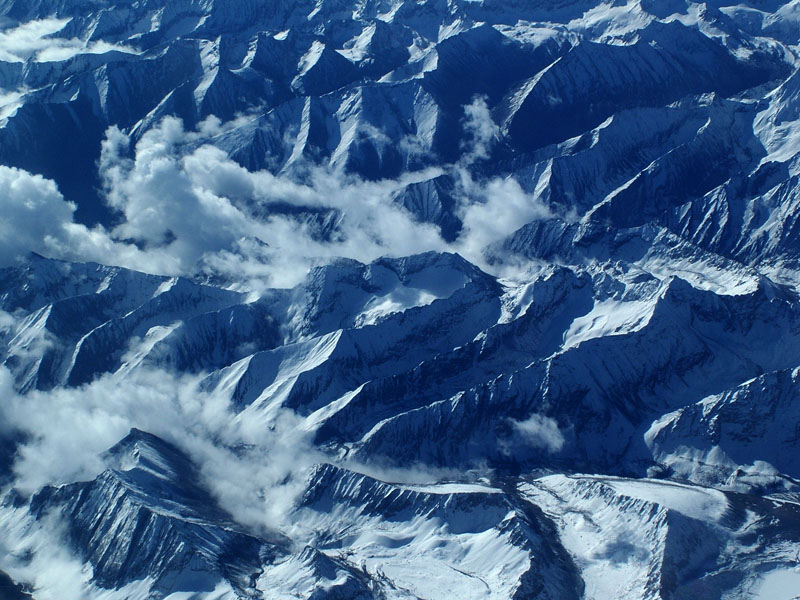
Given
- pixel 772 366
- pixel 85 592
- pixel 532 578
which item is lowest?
pixel 772 366

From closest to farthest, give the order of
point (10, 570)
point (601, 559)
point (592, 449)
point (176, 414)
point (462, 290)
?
point (601, 559) → point (10, 570) → point (592, 449) → point (176, 414) → point (462, 290)

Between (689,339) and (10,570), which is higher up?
(10,570)

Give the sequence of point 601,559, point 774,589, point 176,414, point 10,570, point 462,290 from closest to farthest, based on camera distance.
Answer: point 774,589 → point 601,559 → point 10,570 → point 176,414 → point 462,290

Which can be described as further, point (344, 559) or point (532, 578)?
point (344, 559)

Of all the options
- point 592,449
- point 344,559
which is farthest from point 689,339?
point 344,559

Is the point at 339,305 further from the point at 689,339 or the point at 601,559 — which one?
the point at 601,559

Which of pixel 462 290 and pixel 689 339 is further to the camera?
pixel 462 290

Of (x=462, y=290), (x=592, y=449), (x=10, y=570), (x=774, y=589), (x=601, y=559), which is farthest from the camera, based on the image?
(x=462, y=290)

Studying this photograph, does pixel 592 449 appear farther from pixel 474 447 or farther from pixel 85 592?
pixel 85 592

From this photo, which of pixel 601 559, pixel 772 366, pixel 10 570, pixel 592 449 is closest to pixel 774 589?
pixel 601 559
